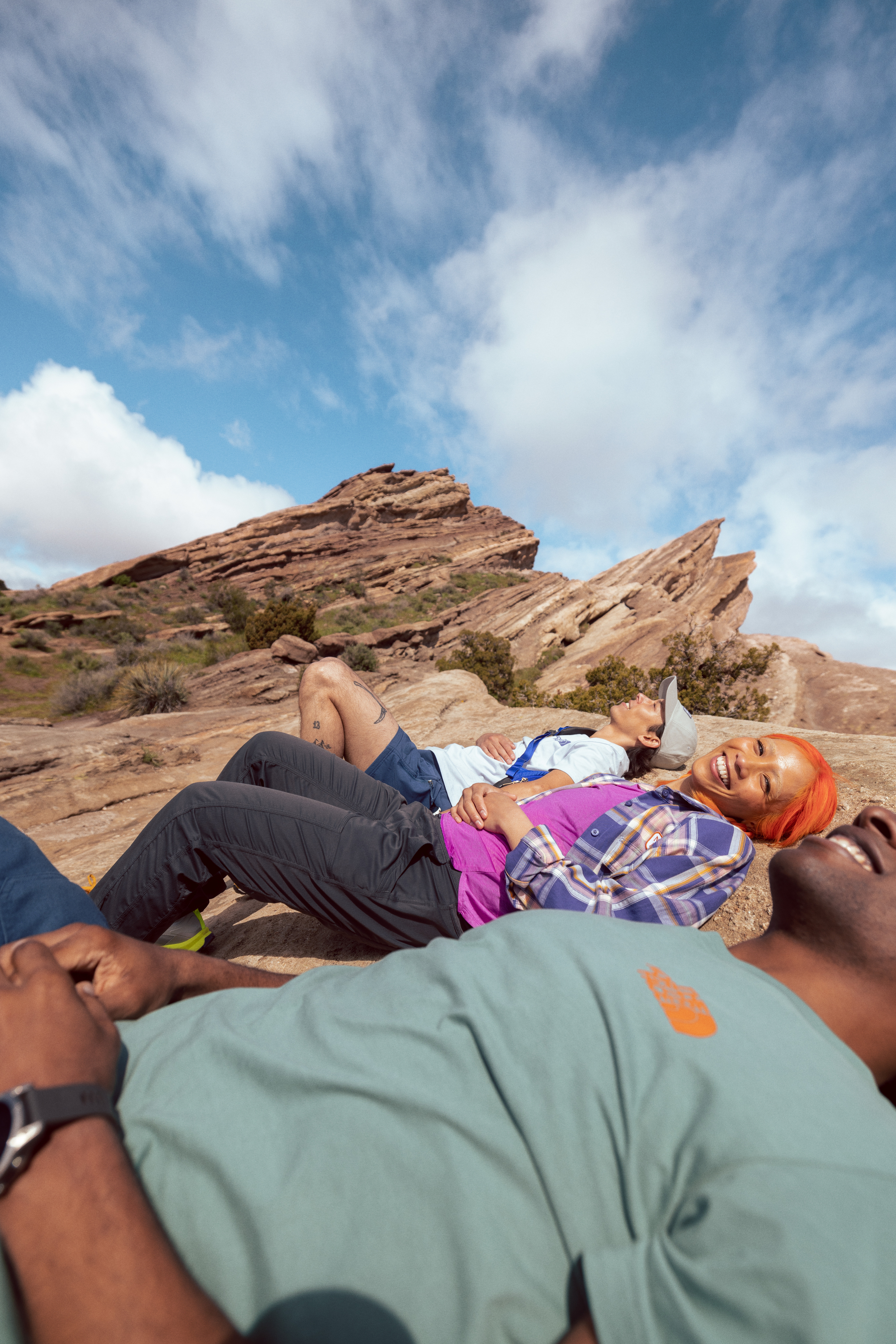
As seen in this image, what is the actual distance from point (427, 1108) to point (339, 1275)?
228mm

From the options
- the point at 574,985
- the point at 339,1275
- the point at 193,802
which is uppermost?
the point at 193,802

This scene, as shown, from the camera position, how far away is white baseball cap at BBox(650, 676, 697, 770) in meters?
3.63

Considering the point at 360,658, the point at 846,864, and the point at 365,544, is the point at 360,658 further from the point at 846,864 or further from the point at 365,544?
the point at 365,544

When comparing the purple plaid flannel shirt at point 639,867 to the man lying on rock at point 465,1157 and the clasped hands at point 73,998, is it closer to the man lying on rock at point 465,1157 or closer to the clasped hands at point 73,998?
the man lying on rock at point 465,1157

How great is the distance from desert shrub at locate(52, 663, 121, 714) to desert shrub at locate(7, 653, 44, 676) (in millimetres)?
5465

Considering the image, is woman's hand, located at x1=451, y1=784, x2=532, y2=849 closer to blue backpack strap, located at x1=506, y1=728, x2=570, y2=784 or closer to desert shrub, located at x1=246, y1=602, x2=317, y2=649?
blue backpack strap, located at x1=506, y1=728, x2=570, y2=784

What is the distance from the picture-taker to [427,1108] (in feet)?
2.99

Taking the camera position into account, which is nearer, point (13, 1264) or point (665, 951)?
point (13, 1264)

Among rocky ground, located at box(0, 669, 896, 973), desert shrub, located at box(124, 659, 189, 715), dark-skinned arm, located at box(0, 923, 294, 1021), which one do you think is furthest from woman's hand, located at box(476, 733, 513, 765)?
desert shrub, located at box(124, 659, 189, 715)

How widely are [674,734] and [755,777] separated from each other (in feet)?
3.80

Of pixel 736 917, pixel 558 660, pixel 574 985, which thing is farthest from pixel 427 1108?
pixel 558 660

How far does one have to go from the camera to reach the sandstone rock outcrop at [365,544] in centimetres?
3456

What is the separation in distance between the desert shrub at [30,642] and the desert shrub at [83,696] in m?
8.00

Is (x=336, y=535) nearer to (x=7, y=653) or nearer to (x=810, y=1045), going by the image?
(x=7, y=653)
